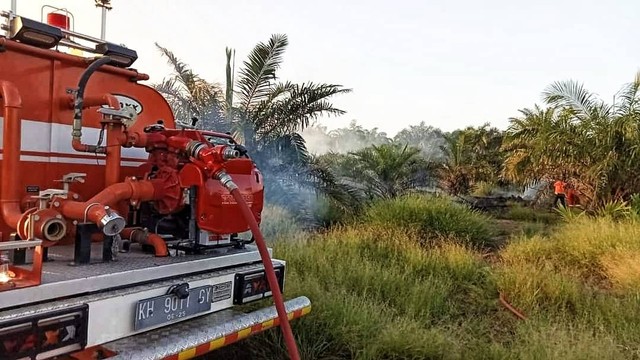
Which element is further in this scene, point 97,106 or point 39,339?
point 97,106

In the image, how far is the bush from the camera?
9969 millimetres

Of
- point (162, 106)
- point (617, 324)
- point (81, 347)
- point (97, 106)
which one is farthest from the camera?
point (617, 324)

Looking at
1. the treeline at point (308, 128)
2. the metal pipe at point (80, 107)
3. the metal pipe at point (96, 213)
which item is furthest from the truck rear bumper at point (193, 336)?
the treeline at point (308, 128)

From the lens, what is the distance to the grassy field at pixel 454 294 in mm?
4328

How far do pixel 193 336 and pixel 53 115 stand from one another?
1603 millimetres

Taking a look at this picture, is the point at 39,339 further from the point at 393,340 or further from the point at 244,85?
the point at 244,85

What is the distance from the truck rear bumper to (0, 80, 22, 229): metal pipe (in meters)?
0.84

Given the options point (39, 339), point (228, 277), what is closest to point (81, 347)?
point (39, 339)

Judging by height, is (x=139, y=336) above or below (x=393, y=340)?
above

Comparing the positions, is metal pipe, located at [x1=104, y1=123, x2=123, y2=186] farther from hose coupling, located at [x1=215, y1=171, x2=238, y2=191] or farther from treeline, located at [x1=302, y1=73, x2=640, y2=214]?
treeline, located at [x1=302, y1=73, x2=640, y2=214]

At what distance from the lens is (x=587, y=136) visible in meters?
12.8

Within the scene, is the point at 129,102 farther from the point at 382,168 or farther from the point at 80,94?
the point at 382,168

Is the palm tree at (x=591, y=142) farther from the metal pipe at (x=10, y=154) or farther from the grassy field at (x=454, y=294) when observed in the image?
the metal pipe at (x=10, y=154)

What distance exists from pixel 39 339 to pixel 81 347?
20 cm
